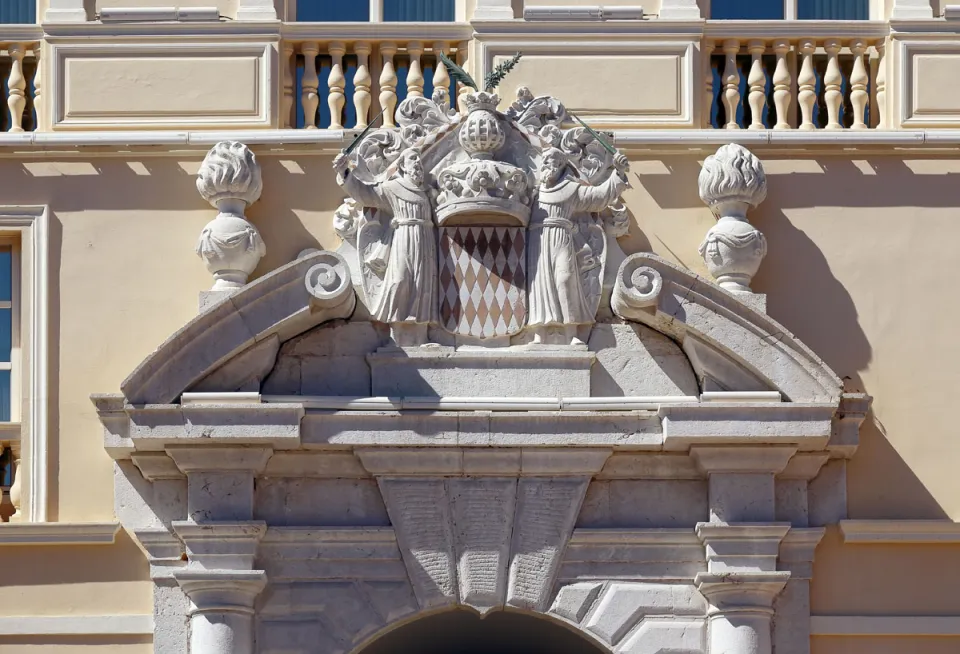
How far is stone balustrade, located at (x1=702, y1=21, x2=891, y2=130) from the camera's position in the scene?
49.7 ft

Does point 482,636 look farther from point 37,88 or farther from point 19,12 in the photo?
point 19,12

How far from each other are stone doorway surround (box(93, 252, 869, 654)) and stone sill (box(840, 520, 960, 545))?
24 centimetres

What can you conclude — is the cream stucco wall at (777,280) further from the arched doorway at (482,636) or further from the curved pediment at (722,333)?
the arched doorway at (482,636)

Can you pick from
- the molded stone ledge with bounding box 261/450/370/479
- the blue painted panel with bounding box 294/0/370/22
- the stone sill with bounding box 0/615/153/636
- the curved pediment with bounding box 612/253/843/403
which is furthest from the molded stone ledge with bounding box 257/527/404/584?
the blue painted panel with bounding box 294/0/370/22

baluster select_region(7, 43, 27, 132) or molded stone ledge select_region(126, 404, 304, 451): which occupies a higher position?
baluster select_region(7, 43, 27, 132)

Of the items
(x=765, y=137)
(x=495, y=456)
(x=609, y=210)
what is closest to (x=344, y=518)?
(x=495, y=456)

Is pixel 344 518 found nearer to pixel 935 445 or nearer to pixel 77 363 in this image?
pixel 77 363

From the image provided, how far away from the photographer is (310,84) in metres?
15.2

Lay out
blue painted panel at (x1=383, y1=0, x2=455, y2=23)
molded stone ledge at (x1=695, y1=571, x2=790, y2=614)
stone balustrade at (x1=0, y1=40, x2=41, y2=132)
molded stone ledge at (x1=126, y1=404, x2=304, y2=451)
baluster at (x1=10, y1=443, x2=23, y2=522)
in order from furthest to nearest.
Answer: blue painted panel at (x1=383, y1=0, x2=455, y2=23)
stone balustrade at (x1=0, y1=40, x2=41, y2=132)
baluster at (x1=10, y1=443, x2=23, y2=522)
molded stone ledge at (x1=695, y1=571, x2=790, y2=614)
molded stone ledge at (x1=126, y1=404, x2=304, y2=451)

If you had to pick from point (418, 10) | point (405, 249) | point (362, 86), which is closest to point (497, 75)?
point (362, 86)

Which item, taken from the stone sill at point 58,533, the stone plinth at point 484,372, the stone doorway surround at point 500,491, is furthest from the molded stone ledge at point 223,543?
the stone plinth at point 484,372

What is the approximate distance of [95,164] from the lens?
1503 centimetres

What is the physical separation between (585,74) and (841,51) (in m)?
1.51

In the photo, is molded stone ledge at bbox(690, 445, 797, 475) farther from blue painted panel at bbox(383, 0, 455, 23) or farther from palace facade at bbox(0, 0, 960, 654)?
blue painted panel at bbox(383, 0, 455, 23)
